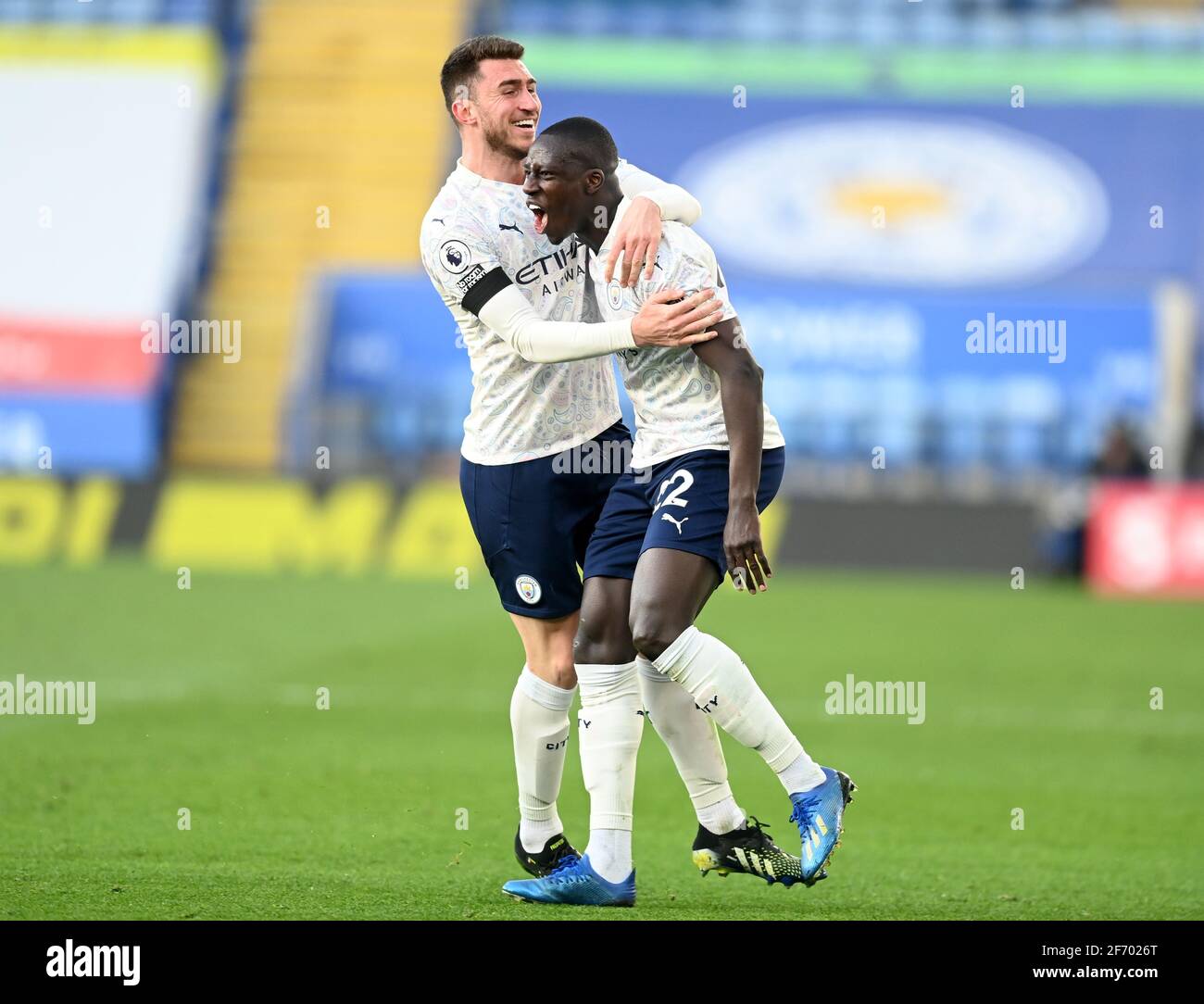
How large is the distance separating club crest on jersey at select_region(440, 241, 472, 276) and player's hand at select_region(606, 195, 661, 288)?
1.50 feet

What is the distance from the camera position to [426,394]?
22688mm

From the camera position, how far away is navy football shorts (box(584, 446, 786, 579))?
536 centimetres

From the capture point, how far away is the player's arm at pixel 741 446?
520 centimetres

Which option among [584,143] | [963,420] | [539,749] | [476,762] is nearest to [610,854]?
[539,749]

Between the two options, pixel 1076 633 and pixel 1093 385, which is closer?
pixel 1076 633

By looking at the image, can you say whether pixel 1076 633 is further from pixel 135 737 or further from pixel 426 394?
pixel 426 394

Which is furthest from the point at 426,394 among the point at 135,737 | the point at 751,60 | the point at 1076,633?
the point at 135,737

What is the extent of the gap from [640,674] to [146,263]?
1984 cm

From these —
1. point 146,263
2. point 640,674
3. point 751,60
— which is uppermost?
point 751,60

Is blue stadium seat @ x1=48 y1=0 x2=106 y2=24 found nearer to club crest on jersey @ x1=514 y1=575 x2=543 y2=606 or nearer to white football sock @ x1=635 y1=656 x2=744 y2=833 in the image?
club crest on jersey @ x1=514 y1=575 x2=543 y2=606

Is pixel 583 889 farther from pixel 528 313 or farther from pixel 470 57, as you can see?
pixel 470 57

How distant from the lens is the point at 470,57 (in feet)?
19.1

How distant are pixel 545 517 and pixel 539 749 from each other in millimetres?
734

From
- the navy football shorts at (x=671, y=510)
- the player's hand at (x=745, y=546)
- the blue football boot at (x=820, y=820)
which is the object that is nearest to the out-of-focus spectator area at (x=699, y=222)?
the navy football shorts at (x=671, y=510)
